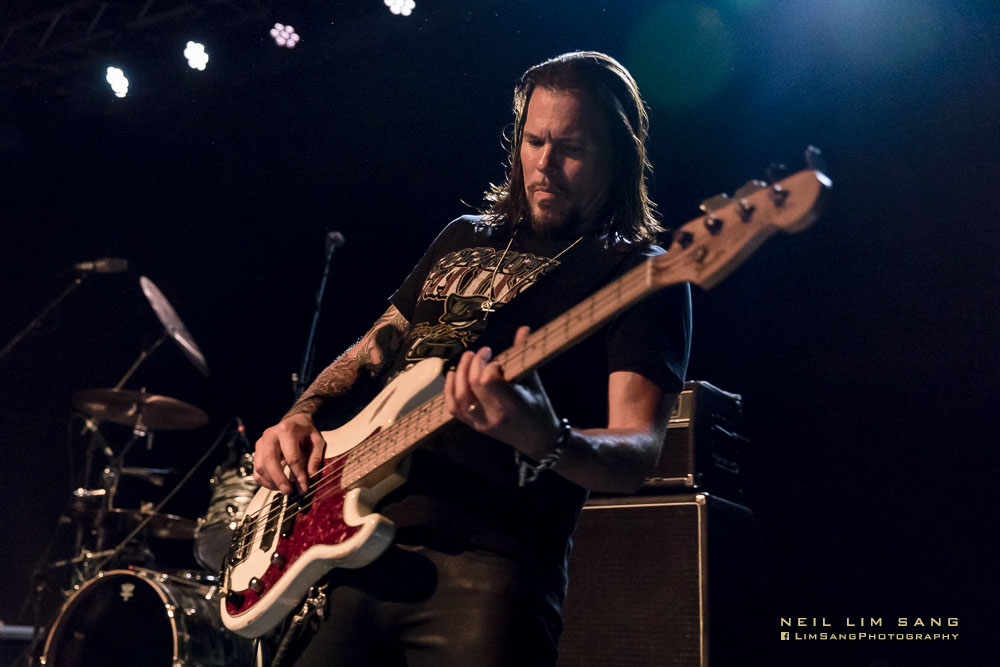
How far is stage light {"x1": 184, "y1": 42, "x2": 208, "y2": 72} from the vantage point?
6.39 metres

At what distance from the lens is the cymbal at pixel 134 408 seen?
5336 millimetres

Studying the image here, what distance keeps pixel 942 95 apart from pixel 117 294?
6.20 meters

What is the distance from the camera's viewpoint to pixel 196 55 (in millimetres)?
6418

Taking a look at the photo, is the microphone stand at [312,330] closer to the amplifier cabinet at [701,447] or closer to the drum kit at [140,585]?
the drum kit at [140,585]

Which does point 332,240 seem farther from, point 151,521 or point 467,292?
point 467,292

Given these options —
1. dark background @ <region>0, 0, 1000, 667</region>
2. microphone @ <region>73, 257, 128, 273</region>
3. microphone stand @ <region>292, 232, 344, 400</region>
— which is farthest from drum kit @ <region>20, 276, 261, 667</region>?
dark background @ <region>0, 0, 1000, 667</region>

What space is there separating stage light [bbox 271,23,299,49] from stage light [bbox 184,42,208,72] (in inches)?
22.5

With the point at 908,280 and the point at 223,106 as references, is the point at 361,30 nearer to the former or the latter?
the point at 223,106

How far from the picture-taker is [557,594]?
1.75 meters

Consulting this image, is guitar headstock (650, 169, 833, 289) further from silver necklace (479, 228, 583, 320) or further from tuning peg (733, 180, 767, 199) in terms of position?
silver necklace (479, 228, 583, 320)

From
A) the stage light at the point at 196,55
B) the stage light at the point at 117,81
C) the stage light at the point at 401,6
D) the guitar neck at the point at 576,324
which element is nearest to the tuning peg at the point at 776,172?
the guitar neck at the point at 576,324

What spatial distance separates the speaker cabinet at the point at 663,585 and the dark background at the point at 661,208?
0.92ft

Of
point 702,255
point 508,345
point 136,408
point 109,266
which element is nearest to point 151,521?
point 136,408

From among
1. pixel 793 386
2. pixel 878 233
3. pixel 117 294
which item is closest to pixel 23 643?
pixel 117 294
